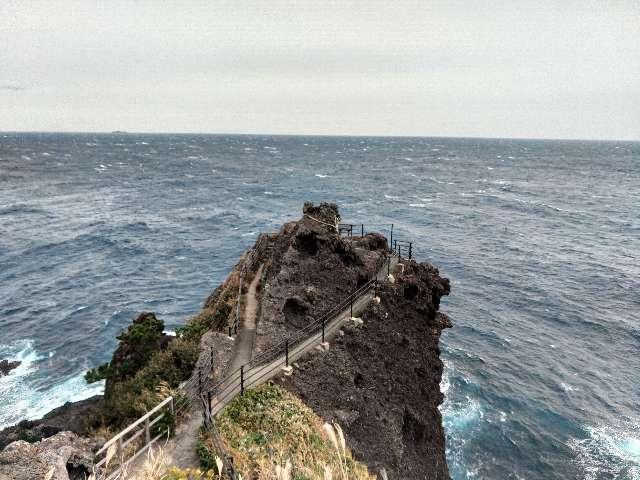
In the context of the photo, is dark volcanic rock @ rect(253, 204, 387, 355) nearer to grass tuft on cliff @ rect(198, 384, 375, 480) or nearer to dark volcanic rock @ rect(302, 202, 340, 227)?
dark volcanic rock @ rect(302, 202, 340, 227)

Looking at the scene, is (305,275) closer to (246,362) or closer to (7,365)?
→ (246,362)

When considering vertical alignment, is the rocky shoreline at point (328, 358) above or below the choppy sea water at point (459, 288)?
above

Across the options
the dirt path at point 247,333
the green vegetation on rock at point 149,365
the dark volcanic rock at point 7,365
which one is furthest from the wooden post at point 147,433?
the dark volcanic rock at point 7,365

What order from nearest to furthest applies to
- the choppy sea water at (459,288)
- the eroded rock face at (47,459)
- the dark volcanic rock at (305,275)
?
the eroded rock face at (47,459), the dark volcanic rock at (305,275), the choppy sea water at (459,288)

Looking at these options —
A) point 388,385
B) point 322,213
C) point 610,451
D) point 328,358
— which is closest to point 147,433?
point 328,358

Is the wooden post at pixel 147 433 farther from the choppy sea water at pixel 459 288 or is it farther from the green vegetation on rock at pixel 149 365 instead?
the choppy sea water at pixel 459 288

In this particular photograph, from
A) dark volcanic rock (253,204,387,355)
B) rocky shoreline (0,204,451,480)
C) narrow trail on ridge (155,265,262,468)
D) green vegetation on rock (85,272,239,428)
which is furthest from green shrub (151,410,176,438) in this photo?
dark volcanic rock (253,204,387,355)

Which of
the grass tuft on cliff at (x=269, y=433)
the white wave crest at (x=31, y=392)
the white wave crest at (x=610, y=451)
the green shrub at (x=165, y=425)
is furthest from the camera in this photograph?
the white wave crest at (x=31, y=392)
